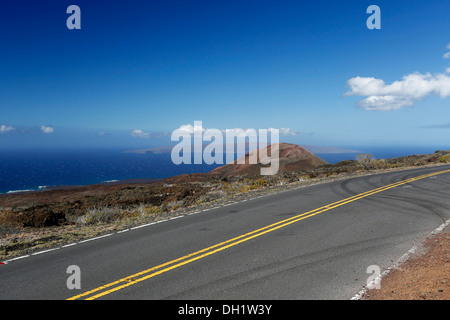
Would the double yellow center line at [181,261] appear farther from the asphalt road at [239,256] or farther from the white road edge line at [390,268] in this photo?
the white road edge line at [390,268]

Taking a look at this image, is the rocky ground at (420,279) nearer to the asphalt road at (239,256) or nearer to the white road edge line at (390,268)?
the white road edge line at (390,268)

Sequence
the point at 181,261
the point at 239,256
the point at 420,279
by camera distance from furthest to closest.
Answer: the point at 239,256 → the point at 181,261 → the point at 420,279

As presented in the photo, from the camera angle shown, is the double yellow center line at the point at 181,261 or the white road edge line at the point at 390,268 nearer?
the white road edge line at the point at 390,268

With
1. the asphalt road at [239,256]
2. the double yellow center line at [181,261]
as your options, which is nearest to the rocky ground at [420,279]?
the asphalt road at [239,256]

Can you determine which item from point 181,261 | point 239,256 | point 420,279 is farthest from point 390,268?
point 181,261

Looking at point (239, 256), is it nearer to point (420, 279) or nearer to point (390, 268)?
point (390, 268)

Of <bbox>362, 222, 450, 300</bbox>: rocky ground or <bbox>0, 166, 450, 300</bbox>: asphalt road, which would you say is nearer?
<bbox>362, 222, 450, 300</bbox>: rocky ground

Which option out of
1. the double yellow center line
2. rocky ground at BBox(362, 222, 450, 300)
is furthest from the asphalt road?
rocky ground at BBox(362, 222, 450, 300)

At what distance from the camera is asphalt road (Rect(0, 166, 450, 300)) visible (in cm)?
495

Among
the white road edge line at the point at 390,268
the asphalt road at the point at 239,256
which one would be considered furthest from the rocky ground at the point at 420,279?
the asphalt road at the point at 239,256

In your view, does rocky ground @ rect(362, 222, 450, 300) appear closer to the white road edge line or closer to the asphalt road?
the white road edge line

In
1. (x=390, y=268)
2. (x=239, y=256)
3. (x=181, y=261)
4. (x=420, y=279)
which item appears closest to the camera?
(x=420, y=279)

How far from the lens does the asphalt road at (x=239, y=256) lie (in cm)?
495

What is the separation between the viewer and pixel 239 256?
6.39 m
